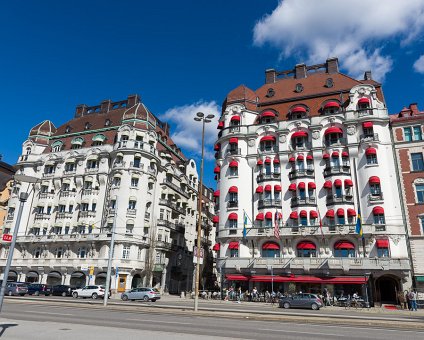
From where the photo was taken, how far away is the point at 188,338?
39.5ft

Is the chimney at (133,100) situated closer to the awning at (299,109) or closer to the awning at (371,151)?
the awning at (299,109)

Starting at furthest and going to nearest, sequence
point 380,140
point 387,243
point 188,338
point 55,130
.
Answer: point 55,130 → point 380,140 → point 387,243 → point 188,338

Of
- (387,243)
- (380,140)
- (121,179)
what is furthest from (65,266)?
(380,140)

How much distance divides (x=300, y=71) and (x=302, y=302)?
41251mm

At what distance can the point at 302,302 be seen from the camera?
109 ft

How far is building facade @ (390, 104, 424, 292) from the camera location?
41.6 meters

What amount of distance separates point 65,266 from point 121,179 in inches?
640

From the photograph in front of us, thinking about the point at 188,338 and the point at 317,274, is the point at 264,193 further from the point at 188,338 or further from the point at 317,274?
the point at 188,338

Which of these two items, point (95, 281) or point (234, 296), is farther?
point (95, 281)

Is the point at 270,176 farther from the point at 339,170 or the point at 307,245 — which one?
the point at 307,245

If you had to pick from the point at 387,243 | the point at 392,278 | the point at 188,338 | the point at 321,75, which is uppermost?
the point at 321,75

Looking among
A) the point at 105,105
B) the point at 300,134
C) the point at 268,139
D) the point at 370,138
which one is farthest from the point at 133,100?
the point at 370,138

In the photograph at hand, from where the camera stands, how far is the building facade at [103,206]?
54812mm

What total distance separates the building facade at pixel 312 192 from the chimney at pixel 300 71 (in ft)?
10.6
